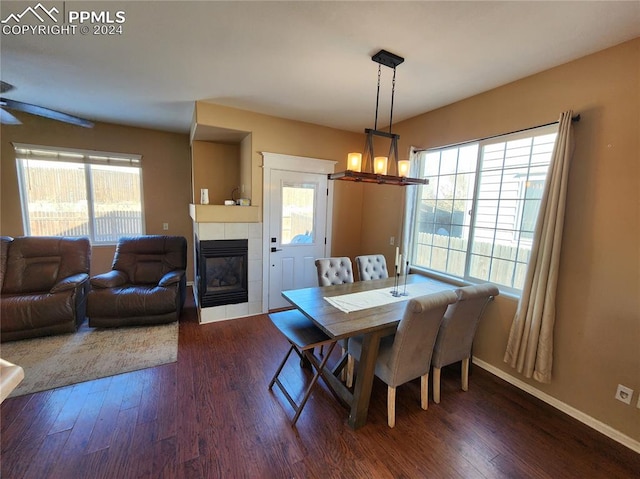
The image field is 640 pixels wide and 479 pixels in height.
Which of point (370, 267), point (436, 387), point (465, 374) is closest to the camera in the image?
point (436, 387)

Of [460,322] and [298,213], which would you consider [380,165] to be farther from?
[298,213]

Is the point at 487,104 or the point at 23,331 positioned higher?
the point at 487,104

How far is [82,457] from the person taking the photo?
158 centimetres


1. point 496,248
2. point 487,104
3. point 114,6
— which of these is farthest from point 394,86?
point 114,6

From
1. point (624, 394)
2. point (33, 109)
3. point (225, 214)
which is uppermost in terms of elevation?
point (33, 109)

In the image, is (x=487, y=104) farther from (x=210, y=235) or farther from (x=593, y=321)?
(x=210, y=235)

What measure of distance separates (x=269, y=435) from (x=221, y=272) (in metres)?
2.19

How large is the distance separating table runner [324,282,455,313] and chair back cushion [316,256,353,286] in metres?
0.44

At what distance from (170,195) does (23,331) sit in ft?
8.74

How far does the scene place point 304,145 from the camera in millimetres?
3783

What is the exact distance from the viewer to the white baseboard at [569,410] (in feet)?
5.92

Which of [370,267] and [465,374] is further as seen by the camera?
[370,267]

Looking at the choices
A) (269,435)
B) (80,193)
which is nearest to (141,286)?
(80,193)

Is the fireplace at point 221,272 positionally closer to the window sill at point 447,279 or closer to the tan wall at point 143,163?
the tan wall at point 143,163
